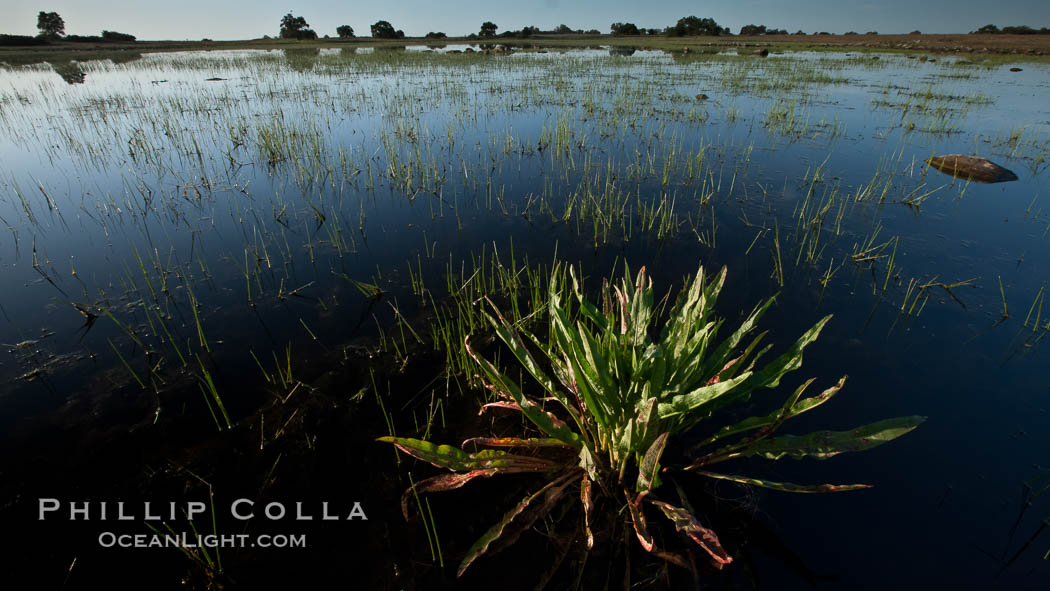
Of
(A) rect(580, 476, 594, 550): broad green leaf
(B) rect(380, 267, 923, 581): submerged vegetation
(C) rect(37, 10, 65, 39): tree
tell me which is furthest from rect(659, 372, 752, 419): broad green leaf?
(C) rect(37, 10, 65, 39): tree

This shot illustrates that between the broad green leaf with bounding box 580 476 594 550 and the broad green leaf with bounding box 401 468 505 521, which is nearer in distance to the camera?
the broad green leaf with bounding box 580 476 594 550

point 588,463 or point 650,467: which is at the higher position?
point 650,467

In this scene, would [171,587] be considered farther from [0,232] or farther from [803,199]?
[803,199]

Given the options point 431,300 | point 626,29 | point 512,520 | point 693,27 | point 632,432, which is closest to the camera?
point 632,432

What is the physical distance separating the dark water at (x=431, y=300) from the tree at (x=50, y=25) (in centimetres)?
6807

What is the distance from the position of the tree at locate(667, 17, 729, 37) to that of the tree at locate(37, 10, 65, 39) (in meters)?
83.9

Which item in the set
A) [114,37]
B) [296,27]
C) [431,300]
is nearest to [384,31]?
[296,27]

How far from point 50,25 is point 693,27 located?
87145 mm

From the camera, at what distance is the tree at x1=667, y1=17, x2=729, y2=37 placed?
6412 centimetres

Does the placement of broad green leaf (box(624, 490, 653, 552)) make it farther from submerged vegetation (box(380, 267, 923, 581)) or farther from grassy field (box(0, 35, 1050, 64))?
grassy field (box(0, 35, 1050, 64))

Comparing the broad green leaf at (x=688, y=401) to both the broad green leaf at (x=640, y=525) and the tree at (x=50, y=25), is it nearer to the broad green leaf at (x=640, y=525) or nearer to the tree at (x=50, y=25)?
the broad green leaf at (x=640, y=525)

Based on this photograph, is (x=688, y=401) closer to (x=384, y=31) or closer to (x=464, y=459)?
(x=464, y=459)

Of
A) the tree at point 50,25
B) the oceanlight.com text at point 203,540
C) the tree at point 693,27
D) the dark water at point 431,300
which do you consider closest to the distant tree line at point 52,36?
the tree at point 50,25

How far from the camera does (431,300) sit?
3.58m
